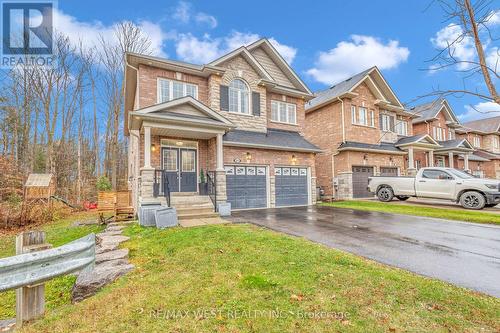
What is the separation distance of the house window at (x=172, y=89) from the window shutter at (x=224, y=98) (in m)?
1.42

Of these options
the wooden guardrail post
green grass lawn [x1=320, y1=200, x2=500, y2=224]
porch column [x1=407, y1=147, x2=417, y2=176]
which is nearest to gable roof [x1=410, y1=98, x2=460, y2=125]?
porch column [x1=407, y1=147, x2=417, y2=176]

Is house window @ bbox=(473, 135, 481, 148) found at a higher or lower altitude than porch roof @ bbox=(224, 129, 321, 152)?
higher

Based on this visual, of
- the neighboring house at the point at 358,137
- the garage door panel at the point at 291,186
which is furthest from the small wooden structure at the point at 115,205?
the neighboring house at the point at 358,137

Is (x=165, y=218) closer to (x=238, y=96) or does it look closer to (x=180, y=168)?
(x=180, y=168)

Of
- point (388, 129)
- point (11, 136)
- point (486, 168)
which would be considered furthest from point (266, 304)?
point (486, 168)

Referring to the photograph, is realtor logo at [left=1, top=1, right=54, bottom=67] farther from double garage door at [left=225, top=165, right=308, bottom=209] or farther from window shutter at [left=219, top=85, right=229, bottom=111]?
double garage door at [left=225, top=165, right=308, bottom=209]

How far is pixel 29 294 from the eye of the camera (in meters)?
2.84

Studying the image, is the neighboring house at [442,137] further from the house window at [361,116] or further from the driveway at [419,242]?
the driveway at [419,242]

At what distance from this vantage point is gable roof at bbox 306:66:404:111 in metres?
17.8

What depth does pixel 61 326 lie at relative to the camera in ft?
9.08

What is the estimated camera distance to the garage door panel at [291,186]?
14273 mm

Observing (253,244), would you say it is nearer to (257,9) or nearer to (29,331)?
(29,331)

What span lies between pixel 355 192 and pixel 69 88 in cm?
2434

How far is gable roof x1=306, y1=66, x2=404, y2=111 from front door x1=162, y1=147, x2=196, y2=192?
37.0 ft
